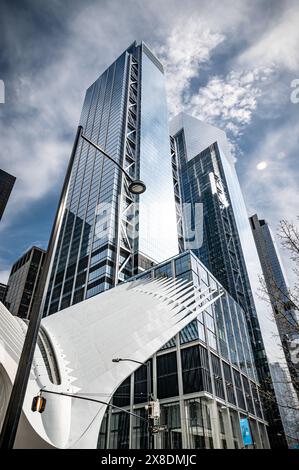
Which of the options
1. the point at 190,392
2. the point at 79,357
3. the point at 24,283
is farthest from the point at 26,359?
the point at 24,283

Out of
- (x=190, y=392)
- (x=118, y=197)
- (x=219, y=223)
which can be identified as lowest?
(x=190, y=392)

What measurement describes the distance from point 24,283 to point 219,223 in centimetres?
8271

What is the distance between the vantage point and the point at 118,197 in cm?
9369

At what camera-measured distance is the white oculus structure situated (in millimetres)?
13180

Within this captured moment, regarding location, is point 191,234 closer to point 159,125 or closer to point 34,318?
point 159,125

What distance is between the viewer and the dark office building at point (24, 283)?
104750 mm

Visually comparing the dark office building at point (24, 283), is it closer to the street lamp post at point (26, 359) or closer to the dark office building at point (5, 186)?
the dark office building at point (5, 186)

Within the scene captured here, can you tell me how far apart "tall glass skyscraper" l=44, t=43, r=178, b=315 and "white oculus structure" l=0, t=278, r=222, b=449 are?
5202cm

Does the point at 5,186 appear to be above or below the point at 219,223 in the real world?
above

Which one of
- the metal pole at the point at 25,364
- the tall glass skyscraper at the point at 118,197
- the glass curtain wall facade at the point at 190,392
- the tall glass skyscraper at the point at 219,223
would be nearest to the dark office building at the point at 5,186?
the tall glass skyscraper at the point at 118,197

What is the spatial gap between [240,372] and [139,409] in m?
23.7

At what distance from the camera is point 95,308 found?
26828 millimetres

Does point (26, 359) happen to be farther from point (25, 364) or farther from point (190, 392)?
point (190, 392)

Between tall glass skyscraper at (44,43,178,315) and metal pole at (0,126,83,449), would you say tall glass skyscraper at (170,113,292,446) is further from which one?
metal pole at (0,126,83,449)
